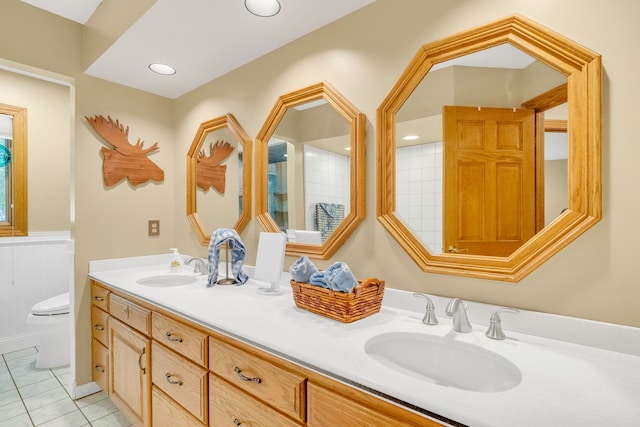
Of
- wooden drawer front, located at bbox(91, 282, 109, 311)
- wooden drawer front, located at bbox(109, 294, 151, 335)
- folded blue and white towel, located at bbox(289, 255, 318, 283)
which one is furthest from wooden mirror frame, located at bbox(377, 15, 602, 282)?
wooden drawer front, located at bbox(91, 282, 109, 311)

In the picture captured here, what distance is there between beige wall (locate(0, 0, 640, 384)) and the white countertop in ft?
0.32

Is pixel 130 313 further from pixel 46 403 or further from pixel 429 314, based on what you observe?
pixel 429 314

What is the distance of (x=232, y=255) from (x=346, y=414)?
1221mm

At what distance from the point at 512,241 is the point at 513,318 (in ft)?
0.87

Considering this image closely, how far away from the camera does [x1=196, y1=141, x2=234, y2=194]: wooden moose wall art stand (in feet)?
7.27

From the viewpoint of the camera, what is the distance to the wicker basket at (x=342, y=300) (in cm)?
118

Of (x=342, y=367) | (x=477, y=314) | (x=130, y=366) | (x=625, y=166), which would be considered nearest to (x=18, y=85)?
(x=130, y=366)

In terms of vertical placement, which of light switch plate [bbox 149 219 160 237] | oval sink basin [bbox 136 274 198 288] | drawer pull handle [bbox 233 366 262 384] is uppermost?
light switch plate [bbox 149 219 160 237]

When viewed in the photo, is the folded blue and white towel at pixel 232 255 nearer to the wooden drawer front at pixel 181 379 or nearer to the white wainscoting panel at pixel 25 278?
the wooden drawer front at pixel 181 379

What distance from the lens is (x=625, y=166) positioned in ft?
3.15

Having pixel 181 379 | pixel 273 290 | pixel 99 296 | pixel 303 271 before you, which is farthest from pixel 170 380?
pixel 99 296

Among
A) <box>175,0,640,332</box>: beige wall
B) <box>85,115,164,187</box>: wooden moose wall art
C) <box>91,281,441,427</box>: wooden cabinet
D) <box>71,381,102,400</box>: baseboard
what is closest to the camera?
<box>91,281,441,427</box>: wooden cabinet

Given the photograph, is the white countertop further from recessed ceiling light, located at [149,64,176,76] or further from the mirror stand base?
recessed ceiling light, located at [149,64,176,76]

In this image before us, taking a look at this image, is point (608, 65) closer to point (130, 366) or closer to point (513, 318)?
point (513, 318)
